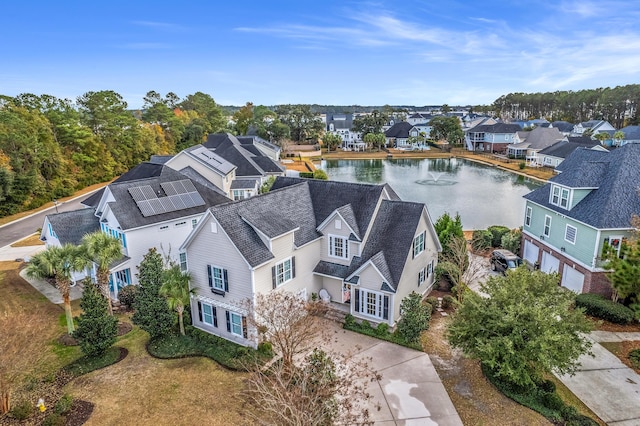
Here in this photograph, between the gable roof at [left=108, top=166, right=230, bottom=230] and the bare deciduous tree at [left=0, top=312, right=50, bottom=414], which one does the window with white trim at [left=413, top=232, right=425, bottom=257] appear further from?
the bare deciduous tree at [left=0, top=312, right=50, bottom=414]

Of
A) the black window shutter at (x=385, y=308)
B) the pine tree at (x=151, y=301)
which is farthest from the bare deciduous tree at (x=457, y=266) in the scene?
the pine tree at (x=151, y=301)

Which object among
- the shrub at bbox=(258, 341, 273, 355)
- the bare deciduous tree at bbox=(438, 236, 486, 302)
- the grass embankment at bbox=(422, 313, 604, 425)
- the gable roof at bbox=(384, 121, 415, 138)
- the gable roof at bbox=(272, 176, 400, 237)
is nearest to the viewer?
the grass embankment at bbox=(422, 313, 604, 425)

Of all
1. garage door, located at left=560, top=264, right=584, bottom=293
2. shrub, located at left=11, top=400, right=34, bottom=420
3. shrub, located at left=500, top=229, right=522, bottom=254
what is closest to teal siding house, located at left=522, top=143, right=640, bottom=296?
garage door, located at left=560, top=264, right=584, bottom=293

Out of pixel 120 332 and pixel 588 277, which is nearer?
pixel 120 332

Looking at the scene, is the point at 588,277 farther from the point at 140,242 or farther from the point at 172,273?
the point at 140,242

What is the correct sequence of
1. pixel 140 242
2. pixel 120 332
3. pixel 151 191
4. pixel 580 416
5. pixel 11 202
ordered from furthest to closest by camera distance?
1. pixel 11 202
2. pixel 151 191
3. pixel 140 242
4. pixel 120 332
5. pixel 580 416

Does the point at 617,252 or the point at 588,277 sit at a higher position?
the point at 617,252

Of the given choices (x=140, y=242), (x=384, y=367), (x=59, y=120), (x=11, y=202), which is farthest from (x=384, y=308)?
(x=59, y=120)
